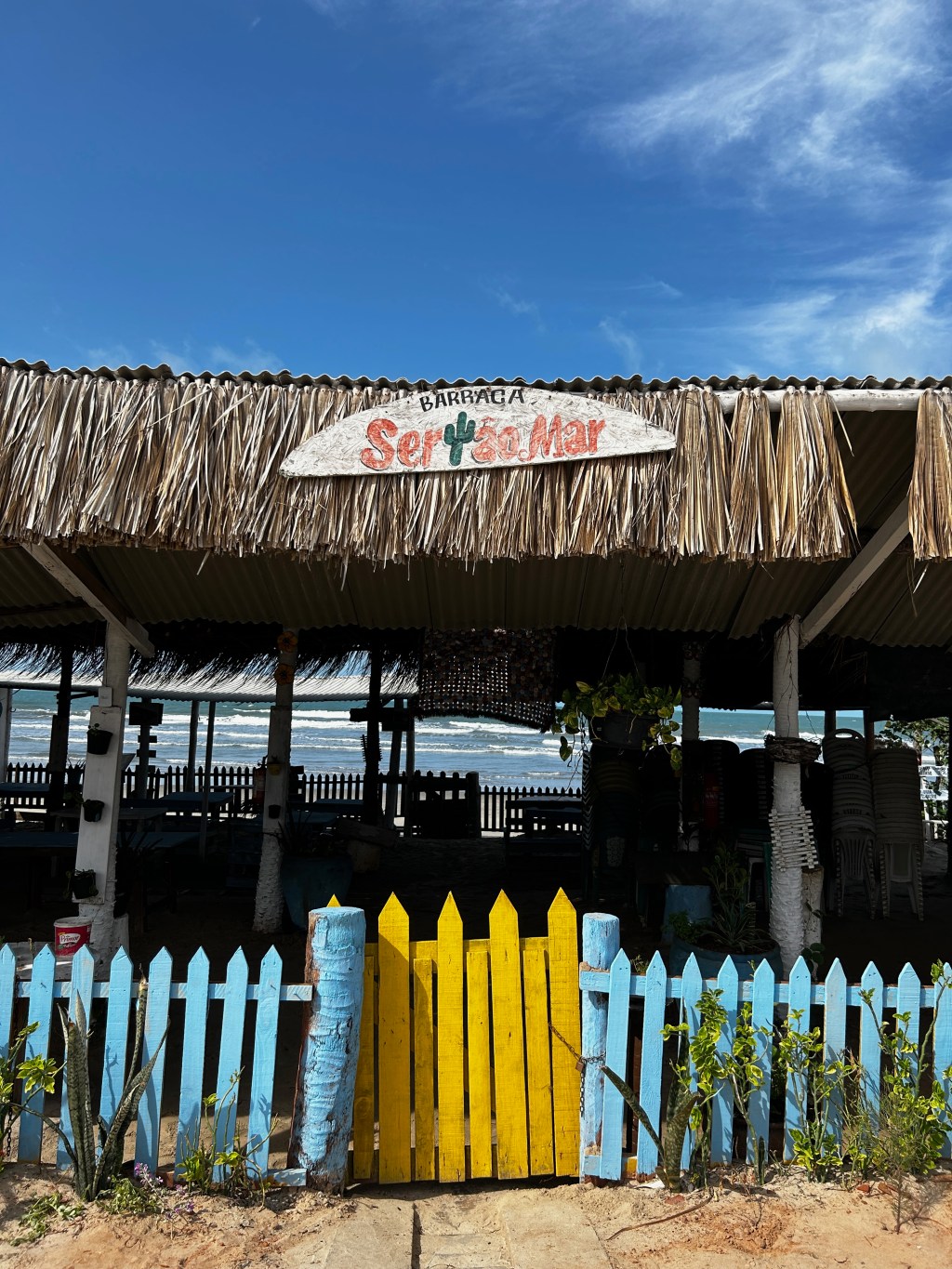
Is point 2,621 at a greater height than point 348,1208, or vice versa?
point 2,621

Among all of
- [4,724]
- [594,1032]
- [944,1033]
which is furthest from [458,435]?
[4,724]

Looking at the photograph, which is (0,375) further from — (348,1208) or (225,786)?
(225,786)

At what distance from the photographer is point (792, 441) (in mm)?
3910

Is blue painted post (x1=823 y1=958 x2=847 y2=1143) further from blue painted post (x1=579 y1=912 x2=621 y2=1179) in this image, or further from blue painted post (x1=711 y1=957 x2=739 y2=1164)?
blue painted post (x1=579 y1=912 x2=621 y2=1179)

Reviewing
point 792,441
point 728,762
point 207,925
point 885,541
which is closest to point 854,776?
point 728,762

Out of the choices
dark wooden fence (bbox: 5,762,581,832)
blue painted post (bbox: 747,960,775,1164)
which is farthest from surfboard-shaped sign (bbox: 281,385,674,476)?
dark wooden fence (bbox: 5,762,581,832)

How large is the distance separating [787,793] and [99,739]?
4.17 meters

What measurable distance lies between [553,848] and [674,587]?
17.5 ft

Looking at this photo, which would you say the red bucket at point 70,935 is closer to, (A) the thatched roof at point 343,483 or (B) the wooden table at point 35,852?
(A) the thatched roof at point 343,483

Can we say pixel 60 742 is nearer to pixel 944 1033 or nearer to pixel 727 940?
pixel 727 940

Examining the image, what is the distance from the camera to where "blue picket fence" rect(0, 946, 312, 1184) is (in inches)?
125

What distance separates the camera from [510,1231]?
2986mm

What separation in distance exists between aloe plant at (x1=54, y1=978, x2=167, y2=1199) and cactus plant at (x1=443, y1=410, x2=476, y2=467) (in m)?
2.67

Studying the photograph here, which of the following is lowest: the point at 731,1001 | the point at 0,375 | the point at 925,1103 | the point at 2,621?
the point at 925,1103
